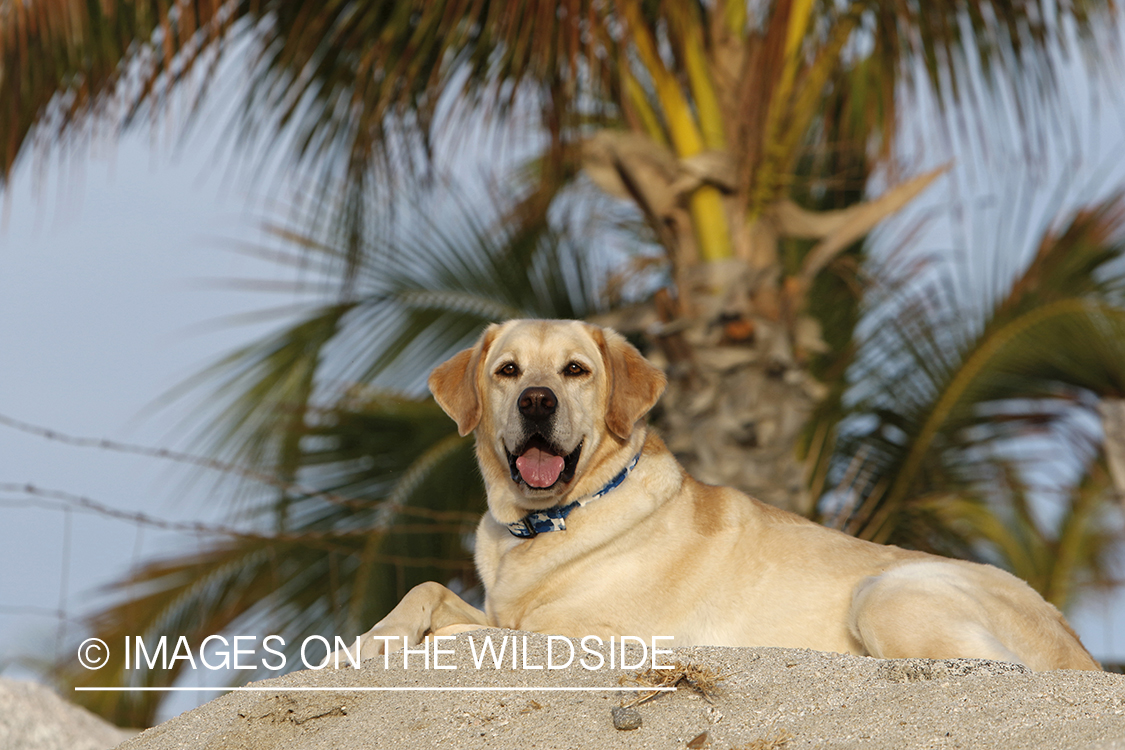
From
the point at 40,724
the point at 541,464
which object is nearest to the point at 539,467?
the point at 541,464

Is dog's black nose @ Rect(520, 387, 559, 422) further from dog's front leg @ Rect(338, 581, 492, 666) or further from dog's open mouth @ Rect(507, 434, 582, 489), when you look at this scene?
dog's front leg @ Rect(338, 581, 492, 666)

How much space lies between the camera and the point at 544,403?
139 inches

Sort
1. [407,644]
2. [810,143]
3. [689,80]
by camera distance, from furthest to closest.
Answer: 1. [810,143]
2. [689,80]
3. [407,644]

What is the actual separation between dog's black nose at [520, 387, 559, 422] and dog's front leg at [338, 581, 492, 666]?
2.07 ft

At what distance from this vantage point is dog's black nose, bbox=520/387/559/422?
3.53m

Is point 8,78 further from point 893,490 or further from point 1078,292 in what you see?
point 1078,292

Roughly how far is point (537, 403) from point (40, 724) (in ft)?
8.27

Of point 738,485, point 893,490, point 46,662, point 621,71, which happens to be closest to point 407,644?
point 738,485

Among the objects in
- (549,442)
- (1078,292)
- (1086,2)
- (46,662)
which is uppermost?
(1086,2)

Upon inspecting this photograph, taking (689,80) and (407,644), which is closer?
(407,644)

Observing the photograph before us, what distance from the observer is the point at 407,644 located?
10.6ft

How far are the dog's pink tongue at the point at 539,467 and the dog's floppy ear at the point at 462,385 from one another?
29 cm

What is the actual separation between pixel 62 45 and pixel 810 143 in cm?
556

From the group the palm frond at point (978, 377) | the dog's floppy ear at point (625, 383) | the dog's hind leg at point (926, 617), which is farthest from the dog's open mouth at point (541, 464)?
the palm frond at point (978, 377)
